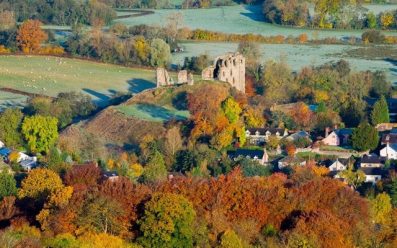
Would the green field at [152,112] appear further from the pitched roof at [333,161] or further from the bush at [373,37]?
the bush at [373,37]

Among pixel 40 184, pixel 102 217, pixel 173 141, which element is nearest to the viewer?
pixel 102 217

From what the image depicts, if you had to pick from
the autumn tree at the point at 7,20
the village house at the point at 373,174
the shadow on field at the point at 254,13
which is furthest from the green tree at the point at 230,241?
the shadow on field at the point at 254,13

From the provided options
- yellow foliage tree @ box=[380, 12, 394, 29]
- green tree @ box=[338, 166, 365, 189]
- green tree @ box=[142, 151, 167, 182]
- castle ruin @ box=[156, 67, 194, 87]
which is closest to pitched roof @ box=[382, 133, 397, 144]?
green tree @ box=[338, 166, 365, 189]

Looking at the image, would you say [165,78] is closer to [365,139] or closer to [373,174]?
[365,139]

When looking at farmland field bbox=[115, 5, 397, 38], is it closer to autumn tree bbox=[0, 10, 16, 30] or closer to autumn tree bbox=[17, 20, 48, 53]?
autumn tree bbox=[0, 10, 16, 30]

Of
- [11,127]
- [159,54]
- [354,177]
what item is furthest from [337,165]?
[159,54]

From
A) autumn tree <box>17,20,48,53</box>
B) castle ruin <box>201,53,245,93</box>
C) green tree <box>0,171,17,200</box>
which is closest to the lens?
green tree <box>0,171,17,200</box>

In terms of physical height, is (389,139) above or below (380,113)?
below

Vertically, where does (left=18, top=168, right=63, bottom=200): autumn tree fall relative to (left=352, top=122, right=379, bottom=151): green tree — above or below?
above
